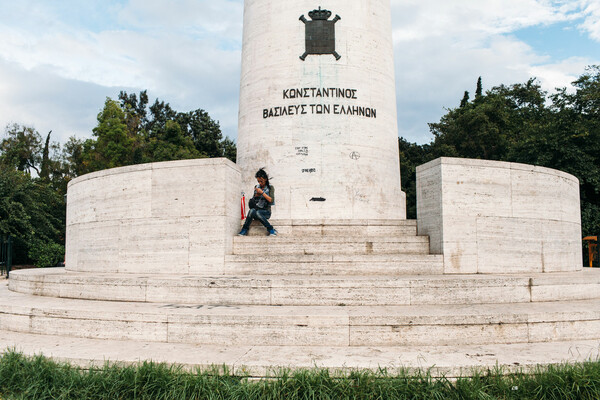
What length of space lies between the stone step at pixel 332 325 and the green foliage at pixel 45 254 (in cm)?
1951

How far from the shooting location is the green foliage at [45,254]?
23.4 metres

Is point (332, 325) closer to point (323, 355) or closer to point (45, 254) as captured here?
point (323, 355)

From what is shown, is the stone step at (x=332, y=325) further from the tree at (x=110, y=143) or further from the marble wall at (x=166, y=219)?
the tree at (x=110, y=143)

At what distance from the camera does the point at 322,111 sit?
12086mm

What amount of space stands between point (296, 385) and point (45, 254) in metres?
23.7

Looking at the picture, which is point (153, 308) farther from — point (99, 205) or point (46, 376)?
point (99, 205)

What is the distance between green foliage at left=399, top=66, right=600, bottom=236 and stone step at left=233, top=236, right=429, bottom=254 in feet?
49.6

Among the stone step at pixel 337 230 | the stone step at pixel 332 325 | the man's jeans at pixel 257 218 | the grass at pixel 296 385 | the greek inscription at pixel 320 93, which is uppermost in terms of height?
the greek inscription at pixel 320 93

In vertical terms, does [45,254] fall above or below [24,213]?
below

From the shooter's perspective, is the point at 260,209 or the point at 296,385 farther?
the point at 260,209

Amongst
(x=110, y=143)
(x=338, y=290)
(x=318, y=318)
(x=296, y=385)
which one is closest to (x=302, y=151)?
(x=338, y=290)

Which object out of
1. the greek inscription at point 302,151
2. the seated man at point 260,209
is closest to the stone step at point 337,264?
the seated man at point 260,209

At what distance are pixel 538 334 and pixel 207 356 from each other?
148 inches

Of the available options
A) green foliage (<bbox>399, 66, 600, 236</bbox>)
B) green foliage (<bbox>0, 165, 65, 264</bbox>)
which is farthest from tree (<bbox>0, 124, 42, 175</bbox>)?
green foliage (<bbox>399, 66, 600, 236</bbox>)
